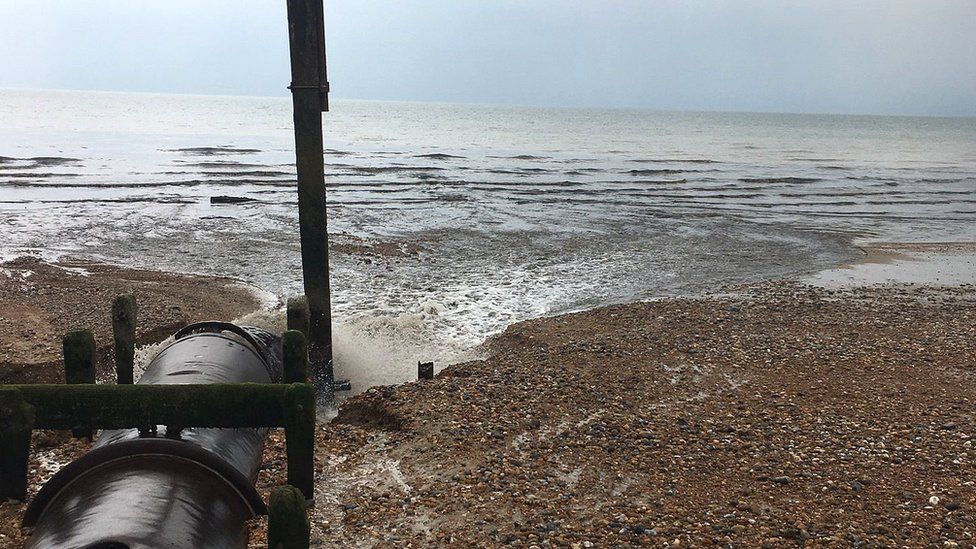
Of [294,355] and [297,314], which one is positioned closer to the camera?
[294,355]

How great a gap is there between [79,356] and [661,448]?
202 inches

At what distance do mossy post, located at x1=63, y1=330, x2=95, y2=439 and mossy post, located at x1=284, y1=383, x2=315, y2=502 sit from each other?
221cm

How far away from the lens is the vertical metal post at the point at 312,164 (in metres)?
8.06

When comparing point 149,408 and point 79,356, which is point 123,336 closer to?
point 79,356

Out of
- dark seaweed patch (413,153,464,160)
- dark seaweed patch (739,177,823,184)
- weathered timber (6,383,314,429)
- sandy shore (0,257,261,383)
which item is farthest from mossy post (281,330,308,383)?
dark seaweed patch (413,153,464,160)

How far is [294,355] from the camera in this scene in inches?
233

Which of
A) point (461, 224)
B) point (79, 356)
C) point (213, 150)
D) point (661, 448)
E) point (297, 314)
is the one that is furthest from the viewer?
point (213, 150)

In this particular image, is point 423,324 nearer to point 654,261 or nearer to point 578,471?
point 578,471

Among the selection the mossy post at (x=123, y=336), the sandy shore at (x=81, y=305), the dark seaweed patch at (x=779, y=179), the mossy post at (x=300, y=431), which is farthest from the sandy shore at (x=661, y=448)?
the dark seaweed patch at (x=779, y=179)

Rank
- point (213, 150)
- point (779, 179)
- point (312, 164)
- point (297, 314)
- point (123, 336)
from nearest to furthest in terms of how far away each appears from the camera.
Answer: point (123, 336), point (297, 314), point (312, 164), point (779, 179), point (213, 150)

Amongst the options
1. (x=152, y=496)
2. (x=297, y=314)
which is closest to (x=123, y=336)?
(x=297, y=314)

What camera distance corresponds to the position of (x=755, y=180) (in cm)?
4141

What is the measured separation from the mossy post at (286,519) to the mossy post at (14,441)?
6.53 ft

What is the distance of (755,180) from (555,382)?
120ft
